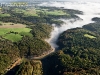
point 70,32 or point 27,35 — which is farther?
point 70,32

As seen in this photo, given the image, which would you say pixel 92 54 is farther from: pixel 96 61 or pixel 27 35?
pixel 27 35

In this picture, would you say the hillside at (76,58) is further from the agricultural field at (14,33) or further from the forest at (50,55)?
the agricultural field at (14,33)

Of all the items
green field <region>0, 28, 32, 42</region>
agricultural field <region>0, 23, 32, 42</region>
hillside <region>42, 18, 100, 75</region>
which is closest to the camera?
hillside <region>42, 18, 100, 75</region>

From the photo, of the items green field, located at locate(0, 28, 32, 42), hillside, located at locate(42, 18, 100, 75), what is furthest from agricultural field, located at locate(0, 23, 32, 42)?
hillside, located at locate(42, 18, 100, 75)

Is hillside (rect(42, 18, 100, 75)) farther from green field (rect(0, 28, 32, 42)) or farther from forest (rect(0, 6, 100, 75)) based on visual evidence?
green field (rect(0, 28, 32, 42))


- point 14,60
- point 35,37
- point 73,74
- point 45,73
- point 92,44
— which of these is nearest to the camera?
point 73,74

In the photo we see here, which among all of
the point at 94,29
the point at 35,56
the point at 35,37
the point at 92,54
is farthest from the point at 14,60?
the point at 94,29

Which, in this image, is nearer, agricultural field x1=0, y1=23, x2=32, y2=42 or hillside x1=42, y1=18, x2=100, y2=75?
hillside x1=42, y1=18, x2=100, y2=75

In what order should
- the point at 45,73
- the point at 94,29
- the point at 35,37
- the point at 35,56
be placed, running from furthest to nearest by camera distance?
the point at 94,29, the point at 35,37, the point at 35,56, the point at 45,73
